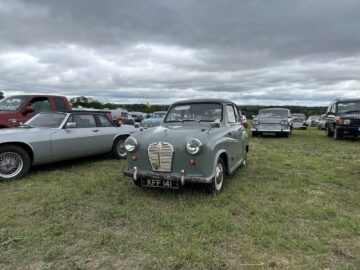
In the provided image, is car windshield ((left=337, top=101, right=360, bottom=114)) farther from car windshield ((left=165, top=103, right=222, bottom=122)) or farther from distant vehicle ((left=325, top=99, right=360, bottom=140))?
car windshield ((left=165, top=103, right=222, bottom=122))

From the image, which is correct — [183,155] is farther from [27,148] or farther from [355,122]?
[355,122]

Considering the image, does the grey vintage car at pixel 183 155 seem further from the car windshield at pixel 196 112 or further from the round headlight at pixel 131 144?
the car windshield at pixel 196 112

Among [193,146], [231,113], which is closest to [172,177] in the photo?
[193,146]

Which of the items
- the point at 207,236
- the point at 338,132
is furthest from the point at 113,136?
the point at 338,132

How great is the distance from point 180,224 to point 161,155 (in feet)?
4.27

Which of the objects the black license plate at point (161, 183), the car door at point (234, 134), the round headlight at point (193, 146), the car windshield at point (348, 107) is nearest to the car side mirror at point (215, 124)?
the car door at point (234, 134)

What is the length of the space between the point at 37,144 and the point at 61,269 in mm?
4258

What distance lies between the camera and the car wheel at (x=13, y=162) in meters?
6.08

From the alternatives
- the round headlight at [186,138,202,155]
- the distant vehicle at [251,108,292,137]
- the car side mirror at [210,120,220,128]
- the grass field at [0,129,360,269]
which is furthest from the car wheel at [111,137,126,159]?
the distant vehicle at [251,108,292,137]

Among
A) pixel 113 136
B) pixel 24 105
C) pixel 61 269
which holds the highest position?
pixel 24 105

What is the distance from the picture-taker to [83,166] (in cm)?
785

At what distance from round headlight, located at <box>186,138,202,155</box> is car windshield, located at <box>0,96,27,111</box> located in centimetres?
695

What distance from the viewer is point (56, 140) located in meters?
6.90

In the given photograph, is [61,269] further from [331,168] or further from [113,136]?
[331,168]
